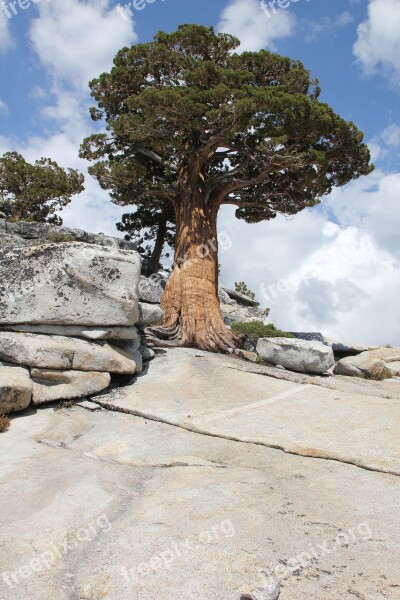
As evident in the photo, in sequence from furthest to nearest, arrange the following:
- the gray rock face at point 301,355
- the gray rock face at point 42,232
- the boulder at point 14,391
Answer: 1. the gray rock face at point 42,232
2. the gray rock face at point 301,355
3. the boulder at point 14,391

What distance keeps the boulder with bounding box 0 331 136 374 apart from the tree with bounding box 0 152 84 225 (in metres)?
24.8

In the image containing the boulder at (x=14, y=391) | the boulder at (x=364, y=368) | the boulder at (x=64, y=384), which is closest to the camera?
the boulder at (x=14, y=391)

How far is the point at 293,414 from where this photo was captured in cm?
943

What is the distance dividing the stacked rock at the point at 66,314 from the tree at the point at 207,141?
6.13 m

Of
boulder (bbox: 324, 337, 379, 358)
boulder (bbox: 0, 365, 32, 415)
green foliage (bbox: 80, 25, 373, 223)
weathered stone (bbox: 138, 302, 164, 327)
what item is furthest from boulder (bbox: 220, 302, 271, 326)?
boulder (bbox: 0, 365, 32, 415)

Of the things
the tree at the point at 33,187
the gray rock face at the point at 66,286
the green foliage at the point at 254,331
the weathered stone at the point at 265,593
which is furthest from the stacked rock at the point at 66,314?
the tree at the point at 33,187

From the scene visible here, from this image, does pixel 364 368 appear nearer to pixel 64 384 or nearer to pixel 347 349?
pixel 347 349

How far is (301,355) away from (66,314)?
7.88 meters

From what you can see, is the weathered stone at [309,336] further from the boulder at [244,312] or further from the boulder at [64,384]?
the boulder at [64,384]

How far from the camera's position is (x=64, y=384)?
10.0 meters

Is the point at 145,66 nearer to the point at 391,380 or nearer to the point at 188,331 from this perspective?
the point at 188,331

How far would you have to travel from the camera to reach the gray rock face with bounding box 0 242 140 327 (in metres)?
10.4

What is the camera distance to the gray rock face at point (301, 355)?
596 inches

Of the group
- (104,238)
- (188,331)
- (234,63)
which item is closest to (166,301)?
(188,331)
